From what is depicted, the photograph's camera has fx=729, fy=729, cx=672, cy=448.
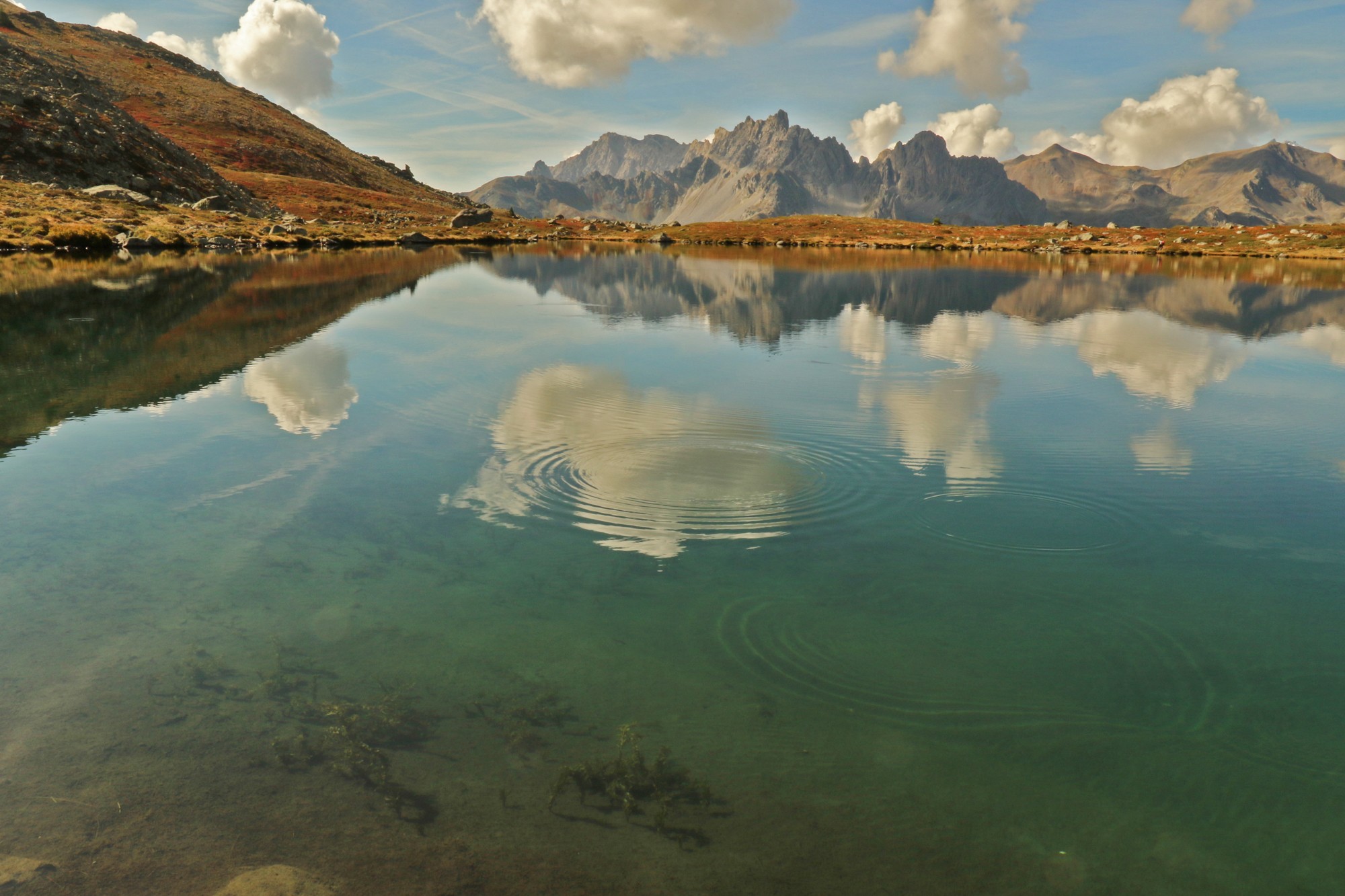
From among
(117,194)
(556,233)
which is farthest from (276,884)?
(556,233)

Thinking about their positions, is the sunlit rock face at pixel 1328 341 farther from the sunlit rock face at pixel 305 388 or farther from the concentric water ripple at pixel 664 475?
the sunlit rock face at pixel 305 388

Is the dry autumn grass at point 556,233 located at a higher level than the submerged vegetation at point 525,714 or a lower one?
higher

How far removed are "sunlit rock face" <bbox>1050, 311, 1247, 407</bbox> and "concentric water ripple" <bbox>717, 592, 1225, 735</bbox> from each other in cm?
1651

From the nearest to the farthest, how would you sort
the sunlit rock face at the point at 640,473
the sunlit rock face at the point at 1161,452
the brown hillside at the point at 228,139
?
the sunlit rock face at the point at 640,473, the sunlit rock face at the point at 1161,452, the brown hillside at the point at 228,139

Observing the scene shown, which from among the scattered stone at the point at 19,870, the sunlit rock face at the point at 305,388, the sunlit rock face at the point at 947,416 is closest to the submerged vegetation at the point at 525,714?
the scattered stone at the point at 19,870

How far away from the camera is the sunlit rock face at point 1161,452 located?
15852 millimetres

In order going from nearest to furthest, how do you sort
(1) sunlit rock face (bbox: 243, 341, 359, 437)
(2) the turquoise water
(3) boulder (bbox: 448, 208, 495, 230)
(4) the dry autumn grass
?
(2) the turquoise water < (1) sunlit rock face (bbox: 243, 341, 359, 437) < (4) the dry autumn grass < (3) boulder (bbox: 448, 208, 495, 230)

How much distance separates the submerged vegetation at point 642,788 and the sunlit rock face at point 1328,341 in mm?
35918

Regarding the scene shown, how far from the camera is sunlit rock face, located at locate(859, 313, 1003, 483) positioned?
15.9 m

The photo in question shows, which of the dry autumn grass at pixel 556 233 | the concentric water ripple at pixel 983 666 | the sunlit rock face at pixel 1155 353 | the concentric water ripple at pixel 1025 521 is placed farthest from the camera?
the dry autumn grass at pixel 556 233

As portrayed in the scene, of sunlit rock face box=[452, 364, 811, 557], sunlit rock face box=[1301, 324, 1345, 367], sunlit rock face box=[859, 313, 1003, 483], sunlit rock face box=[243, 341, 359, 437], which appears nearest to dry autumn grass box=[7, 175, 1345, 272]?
sunlit rock face box=[1301, 324, 1345, 367]

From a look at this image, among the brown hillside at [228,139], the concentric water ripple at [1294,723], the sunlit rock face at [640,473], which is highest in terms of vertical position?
the brown hillside at [228,139]

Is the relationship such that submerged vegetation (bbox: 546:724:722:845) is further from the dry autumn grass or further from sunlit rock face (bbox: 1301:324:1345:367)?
the dry autumn grass

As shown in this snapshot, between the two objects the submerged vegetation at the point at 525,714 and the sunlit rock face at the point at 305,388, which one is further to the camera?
the sunlit rock face at the point at 305,388
